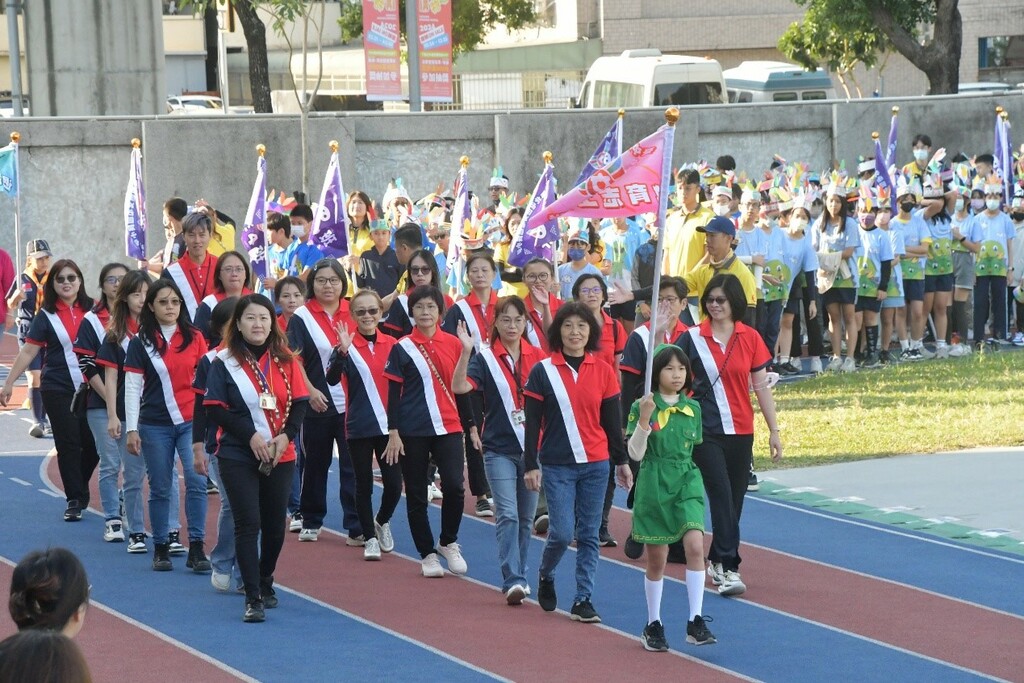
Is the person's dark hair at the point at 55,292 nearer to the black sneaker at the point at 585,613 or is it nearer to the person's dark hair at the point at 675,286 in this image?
the person's dark hair at the point at 675,286

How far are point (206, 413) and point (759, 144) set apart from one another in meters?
16.1

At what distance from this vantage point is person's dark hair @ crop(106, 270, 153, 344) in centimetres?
1041


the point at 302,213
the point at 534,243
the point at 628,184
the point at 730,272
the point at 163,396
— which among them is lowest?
the point at 163,396

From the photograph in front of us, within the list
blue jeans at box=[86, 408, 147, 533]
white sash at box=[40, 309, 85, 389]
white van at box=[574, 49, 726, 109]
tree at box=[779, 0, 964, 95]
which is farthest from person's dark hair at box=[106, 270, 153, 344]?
tree at box=[779, 0, 964, 95]

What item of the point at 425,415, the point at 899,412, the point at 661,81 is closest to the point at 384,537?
the point at 425,415

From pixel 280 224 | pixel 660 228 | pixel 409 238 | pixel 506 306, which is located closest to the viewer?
pixel 660 228

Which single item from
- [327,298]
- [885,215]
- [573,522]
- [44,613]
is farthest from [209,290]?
[885,215]

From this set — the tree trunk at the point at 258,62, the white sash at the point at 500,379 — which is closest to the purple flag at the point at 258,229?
the white sash at the point at 500,379

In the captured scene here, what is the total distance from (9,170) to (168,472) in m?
8.14

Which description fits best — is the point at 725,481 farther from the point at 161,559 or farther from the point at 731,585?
the point at 161,559

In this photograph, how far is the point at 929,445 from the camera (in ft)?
46.5

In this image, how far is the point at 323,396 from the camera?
1068 centimetres

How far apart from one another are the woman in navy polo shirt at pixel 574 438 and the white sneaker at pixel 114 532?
10.8ft

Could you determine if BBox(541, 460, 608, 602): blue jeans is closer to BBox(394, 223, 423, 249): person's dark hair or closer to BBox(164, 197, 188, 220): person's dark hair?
BBox(394, 223, 423, 249): person's dark hair
